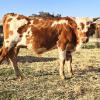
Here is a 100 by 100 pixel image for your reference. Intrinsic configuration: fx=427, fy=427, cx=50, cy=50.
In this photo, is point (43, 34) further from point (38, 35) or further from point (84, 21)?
point (84, 21)

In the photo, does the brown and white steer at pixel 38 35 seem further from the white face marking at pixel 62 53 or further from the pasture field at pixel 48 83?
the pasture field at pixel 48 83

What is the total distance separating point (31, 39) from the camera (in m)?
12.8

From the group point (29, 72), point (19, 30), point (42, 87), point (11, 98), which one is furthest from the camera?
point (29, 72)

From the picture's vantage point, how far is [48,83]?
12.2 meters

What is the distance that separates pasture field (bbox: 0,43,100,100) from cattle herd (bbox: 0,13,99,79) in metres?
0.49

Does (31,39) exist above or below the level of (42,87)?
above

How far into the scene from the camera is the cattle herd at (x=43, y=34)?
12.6 metres

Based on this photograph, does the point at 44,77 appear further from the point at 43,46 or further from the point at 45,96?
the point at 45,96

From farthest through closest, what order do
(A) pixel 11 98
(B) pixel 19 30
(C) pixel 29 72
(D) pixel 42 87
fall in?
1. (C) pixel 29 72
2. (B) pixel 19 30
3. (D) pixel 42 87
4. (A) pixel 11 98

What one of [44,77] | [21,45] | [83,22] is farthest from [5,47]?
[83,22]

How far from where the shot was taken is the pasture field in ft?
35.2

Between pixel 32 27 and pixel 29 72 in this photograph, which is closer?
pixel 32 27

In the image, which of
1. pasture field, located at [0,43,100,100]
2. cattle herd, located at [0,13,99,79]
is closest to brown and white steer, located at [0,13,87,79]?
cattle herd, located at [0,13,99,79]

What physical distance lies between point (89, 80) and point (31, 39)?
2127 millimetres
